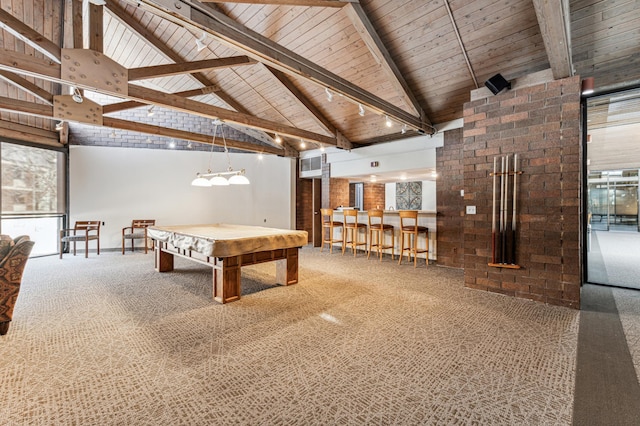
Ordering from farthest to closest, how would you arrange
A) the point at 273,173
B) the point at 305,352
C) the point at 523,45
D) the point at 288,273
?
the point at 273,173 < the point at 288,273 < the point at 523,45 < the point at 305,352

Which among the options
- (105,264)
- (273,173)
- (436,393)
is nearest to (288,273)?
(436,393)

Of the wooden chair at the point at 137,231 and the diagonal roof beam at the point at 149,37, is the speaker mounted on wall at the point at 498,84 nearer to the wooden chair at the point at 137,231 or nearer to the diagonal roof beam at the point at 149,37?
the diagonal roof beam at the point at 149,37

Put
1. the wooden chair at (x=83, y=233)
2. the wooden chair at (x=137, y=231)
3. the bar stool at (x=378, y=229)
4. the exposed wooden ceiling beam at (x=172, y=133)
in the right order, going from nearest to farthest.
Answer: the exposed wooden ceiling beam at (x=172, y=133) → the bar stool at (x=378, y=229) → the wooden chair at (x=83, y=233) → the wooden chair at (x=137, y=231)

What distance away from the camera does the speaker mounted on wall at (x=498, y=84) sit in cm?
385

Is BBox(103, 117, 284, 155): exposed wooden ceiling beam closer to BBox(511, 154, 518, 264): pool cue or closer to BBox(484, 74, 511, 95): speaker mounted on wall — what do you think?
BBox(484, 74, 511, 95): speaker mounted on wall

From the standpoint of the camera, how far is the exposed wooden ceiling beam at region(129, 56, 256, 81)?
409cm

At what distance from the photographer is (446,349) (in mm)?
2447

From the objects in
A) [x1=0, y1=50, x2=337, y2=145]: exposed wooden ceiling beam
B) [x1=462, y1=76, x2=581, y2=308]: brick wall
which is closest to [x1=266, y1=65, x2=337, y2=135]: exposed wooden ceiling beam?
[x1=0, y1=50, x2=337, y2=145]: exposed wooden ceiling beam

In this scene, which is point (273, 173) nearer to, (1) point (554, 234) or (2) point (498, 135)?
(2) point (498, 135)

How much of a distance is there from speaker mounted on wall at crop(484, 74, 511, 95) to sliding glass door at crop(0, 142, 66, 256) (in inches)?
362

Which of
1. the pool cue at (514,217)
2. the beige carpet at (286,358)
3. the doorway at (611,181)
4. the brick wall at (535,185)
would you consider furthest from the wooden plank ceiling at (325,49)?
the beige carpet at (286,358)

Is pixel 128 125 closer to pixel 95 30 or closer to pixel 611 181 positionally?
pixel 95 30

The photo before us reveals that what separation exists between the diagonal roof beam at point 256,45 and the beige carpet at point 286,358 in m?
2.94

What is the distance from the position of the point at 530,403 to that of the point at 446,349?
27.2 inches
